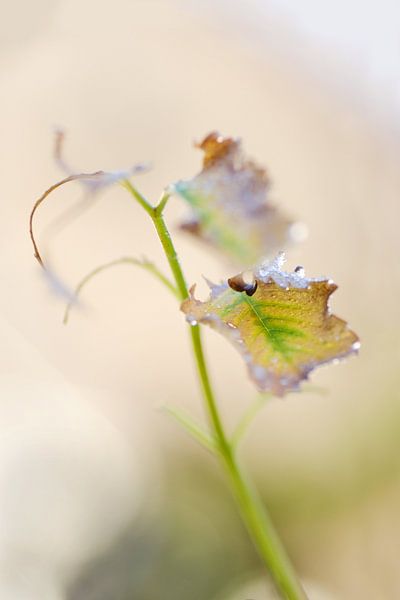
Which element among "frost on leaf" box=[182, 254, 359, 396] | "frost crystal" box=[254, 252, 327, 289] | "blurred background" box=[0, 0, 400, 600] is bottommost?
"frost on leaf" box=[182, 254, 359, 396]

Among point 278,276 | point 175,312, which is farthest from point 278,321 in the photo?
point 175,312

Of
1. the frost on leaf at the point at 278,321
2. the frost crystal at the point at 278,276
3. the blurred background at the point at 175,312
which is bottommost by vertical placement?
the frost on leaf at the point at 278,321

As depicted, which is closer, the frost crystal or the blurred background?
the frost crystal

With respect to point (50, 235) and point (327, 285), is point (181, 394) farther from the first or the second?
point (327, 285)

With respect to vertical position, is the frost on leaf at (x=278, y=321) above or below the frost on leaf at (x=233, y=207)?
below

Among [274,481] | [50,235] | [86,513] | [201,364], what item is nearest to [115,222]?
[50,235]

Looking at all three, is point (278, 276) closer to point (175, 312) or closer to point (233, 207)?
point (233, 207)
